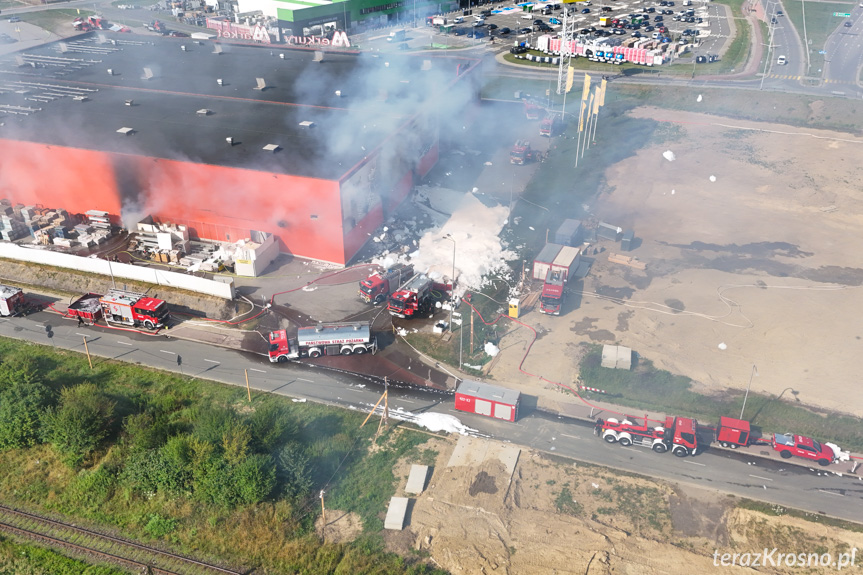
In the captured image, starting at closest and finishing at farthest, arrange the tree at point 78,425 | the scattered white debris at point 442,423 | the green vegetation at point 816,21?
the tree at point 78,425 < the scattered white debris at point 442,423 < the green vegetation at point 816,21

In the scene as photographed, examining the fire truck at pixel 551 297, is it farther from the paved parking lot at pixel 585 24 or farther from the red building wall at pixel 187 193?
the paved parking lot at pixel 585 24

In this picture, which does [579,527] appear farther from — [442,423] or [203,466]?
[203,466]

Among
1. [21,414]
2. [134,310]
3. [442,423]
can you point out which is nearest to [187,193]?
[134,310]

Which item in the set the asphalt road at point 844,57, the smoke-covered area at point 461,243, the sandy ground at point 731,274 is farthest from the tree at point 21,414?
the asphalt road at point 844,57

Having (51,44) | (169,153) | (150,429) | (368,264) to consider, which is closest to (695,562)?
(150,429)

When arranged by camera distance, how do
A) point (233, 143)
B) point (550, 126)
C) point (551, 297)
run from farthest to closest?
point (550, 126)
point (233, 143)
point (551, 297)

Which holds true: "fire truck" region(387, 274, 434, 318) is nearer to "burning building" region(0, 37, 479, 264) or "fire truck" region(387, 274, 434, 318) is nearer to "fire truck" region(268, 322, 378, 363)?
"fire truck" region(268, 322, 378, 363)

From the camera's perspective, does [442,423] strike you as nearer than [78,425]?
No

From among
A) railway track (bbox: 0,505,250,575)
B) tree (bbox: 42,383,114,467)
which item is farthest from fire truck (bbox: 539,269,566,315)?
tree (bbox: 42,383,114,467)
